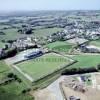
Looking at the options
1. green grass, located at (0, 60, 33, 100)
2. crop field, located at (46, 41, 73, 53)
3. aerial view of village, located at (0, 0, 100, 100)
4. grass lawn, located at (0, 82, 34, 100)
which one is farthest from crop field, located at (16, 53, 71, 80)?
crop field, located at (46, 41, 73, 53)

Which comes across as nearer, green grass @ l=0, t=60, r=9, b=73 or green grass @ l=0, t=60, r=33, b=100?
green grass @ l=0, t=60, r=33, b=100

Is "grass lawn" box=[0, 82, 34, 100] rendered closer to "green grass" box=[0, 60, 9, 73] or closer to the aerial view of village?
the aerial view of village

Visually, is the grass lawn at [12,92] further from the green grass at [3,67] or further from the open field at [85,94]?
the green grass at [3,67]

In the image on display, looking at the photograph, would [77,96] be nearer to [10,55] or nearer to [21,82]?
[21,82]

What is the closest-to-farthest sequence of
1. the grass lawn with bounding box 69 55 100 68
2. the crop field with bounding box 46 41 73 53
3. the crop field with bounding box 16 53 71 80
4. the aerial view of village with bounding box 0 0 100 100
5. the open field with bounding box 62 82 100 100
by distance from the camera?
the open field with bounding box 62 82 100 100
the aerial view of village with bounding box 0 0 100 100
the crop field with bounding box 16 53 71 80
the grass lawn with bounding box 69 55 100 68
the crop field with bounding box 46 41 73 53

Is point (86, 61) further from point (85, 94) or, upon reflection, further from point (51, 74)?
point (85, 94)

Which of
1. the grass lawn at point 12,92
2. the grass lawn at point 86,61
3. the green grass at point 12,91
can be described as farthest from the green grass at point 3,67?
the grass lawn at point 86,61

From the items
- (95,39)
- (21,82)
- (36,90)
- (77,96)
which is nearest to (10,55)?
(21,82)
